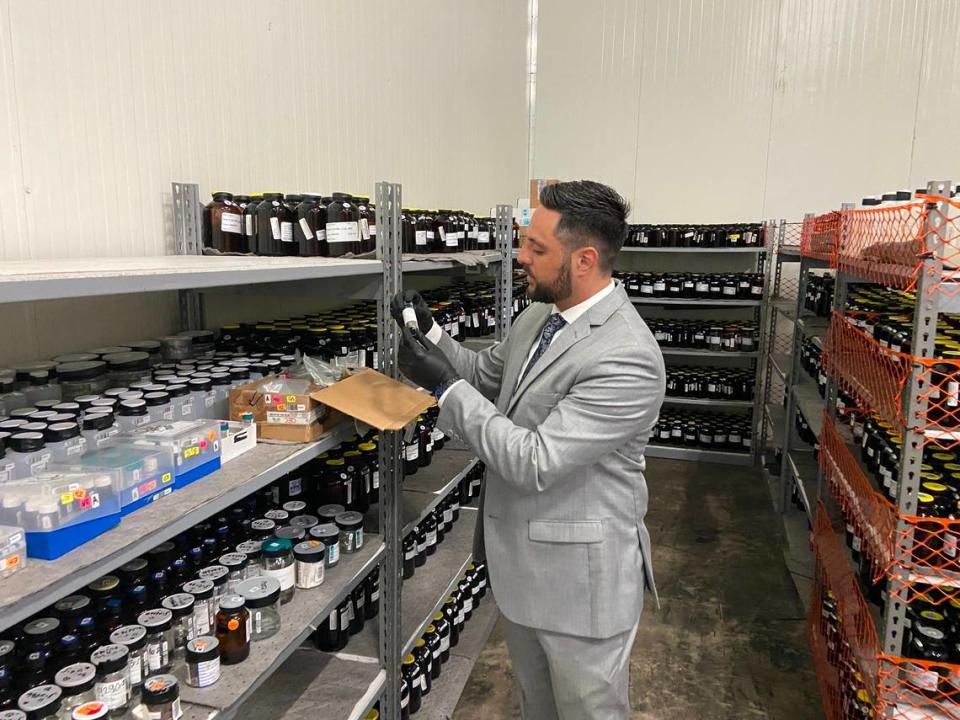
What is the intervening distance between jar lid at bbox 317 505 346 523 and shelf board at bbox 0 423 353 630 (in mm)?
440

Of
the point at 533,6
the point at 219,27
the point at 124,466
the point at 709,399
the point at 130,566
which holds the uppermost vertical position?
the point at 533,6

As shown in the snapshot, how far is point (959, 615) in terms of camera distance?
82.6 inches

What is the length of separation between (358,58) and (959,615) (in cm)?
322

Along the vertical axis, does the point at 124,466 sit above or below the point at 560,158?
below

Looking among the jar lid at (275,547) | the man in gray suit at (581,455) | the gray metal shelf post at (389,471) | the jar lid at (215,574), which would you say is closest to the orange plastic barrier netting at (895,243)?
the man in gray suit at (581,455)

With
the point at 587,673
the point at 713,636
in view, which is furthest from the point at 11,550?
the point at 713,636

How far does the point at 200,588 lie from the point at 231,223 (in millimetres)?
1108

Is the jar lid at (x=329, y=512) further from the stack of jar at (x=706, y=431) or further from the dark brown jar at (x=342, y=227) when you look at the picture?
the stack of jar at (x=706, y=431)

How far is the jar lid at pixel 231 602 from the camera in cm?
148

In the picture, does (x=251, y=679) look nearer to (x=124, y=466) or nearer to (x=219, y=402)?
(x=124, y=466)

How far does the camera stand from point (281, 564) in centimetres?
175

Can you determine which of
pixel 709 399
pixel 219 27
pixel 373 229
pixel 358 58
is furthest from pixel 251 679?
pixel 709 399

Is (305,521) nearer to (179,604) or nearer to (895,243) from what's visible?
(179,604)

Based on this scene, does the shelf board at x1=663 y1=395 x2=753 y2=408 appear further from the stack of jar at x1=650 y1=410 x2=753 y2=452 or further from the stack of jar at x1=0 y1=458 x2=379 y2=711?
the stack of jar at x1=0 y1=458 x2=379 y2=711
